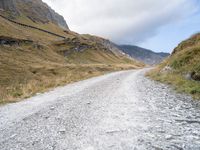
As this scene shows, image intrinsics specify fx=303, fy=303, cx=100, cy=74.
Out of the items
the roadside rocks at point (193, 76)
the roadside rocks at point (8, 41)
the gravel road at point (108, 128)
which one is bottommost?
the gravel road at point (108, 128)

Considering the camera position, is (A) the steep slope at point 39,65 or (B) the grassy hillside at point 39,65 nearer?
(B) the grassy hillside at point 39,65

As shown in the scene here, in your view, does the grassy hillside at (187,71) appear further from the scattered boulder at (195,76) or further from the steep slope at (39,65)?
the steep slope at (39,65)

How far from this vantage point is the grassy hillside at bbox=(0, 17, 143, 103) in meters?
30.2

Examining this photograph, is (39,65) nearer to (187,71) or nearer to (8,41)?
(8,41)

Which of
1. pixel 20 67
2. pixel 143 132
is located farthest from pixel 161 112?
pixel 20 67

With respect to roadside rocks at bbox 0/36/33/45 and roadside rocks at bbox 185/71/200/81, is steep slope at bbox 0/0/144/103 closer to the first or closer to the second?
roadside rocks at bbox 0/36/33/45

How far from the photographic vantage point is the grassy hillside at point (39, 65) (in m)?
30.2

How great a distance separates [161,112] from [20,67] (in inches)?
3081

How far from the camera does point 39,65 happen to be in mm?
94688

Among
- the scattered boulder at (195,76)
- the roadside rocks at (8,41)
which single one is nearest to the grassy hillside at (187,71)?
the scattered boulder at (195,76)

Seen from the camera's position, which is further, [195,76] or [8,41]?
[8,41]

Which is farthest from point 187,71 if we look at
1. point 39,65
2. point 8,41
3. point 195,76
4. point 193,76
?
point 8,41

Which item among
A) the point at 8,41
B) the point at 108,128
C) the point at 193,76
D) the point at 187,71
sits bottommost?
the point at 108,128

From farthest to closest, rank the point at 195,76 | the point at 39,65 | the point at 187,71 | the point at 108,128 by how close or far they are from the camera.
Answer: the point at 39,65, the point at 187,71, the point at 195,76, the point at 108,128
